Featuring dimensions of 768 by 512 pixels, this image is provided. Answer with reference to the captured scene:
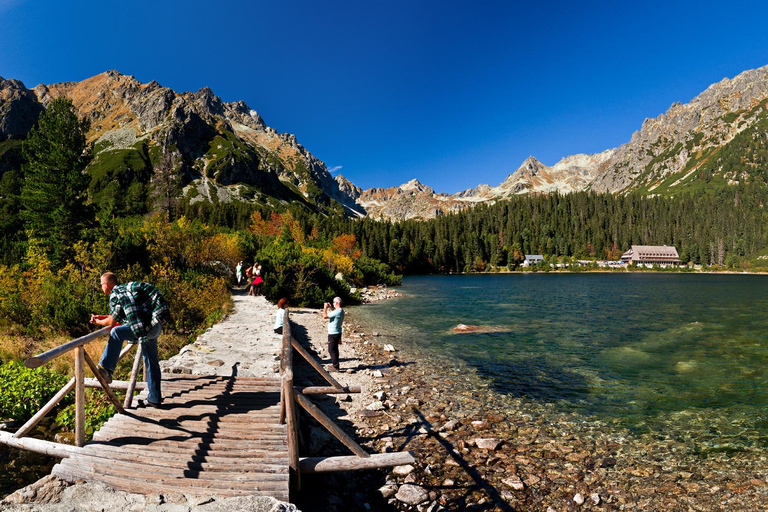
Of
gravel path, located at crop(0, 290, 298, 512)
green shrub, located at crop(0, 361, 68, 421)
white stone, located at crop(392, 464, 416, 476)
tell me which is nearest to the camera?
gravel path, located at crop(0, 290, 298, 512)

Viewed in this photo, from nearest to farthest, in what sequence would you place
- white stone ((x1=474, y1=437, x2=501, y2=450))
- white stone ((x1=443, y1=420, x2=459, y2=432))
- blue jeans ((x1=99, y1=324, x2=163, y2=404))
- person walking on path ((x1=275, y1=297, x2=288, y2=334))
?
blue jeans ((x1=99, y1=324, x2=163, y2=404)), white stone ((x1=474, y1=437, x2=501, y2=450)), white stone ((x1=443, y1=420, x2=459, y2=432)), person walking on path ((x1=275, y1=297, x2=288, y2=334))

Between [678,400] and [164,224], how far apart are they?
31.2m

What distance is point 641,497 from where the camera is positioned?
24.3ft

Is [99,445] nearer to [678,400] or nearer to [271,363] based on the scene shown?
[271,363]

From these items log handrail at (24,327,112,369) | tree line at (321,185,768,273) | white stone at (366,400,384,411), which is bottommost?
white stone at (366,400,384,411)

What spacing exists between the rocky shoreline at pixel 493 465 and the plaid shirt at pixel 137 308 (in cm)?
270

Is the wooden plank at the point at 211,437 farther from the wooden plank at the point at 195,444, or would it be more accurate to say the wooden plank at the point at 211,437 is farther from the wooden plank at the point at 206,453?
the wooden plank at the point at 206,453

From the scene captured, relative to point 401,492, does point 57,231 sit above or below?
above

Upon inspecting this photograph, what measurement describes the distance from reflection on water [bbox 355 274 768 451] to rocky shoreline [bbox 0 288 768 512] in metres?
1.27

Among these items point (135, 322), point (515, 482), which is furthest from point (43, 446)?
point (515, 482)

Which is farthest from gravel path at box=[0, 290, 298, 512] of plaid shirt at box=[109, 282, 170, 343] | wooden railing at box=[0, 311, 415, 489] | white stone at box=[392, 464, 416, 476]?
white stone at box=[392, 464, 416, 476]

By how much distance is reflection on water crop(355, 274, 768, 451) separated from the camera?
37.9 feet

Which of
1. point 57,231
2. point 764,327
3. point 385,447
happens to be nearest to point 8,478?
point 385,447

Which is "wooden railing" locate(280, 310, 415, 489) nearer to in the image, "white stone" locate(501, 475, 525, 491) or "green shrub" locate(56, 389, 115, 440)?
"white stone" locate(501, 475, 525, 491)
